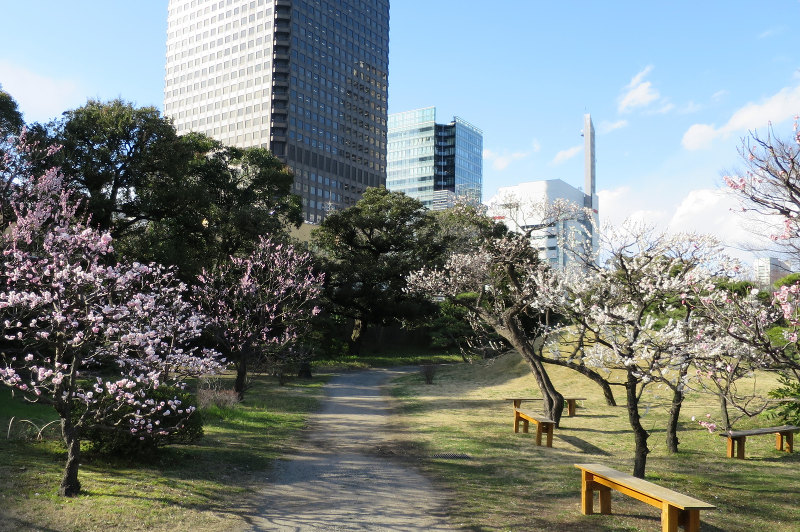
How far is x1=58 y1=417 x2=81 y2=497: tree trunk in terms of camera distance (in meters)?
7.31

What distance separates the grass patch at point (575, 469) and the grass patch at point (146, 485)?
9.92 ft

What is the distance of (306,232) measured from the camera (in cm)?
4738

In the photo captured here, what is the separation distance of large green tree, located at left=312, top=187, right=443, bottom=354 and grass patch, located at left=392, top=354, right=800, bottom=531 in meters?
18.5

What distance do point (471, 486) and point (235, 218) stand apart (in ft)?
75.1

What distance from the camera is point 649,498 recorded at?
666 centimetres

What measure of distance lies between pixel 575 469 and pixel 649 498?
11.4ft

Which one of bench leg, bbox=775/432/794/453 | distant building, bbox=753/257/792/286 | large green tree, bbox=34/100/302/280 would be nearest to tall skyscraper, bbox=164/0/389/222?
large green tree, bbox=34/100/302/280

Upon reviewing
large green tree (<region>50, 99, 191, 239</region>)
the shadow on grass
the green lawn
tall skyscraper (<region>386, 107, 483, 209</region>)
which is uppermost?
tall skyscraper (<region>386, 107, 483, 209</region>)

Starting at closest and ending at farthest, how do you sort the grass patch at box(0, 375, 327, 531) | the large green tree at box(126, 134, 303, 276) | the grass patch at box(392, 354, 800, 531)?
the grass patch at box(0, 375, 327, 531), the grass patch at box(392, 354, 800, 531), the large green tree at box(126, 134, 303, 276)

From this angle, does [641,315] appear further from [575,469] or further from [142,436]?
[142,436]

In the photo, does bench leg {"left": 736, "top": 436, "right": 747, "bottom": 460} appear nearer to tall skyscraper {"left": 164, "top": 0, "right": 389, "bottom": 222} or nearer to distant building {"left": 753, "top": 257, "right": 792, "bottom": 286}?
distant building {"left": 753, "top": 257, "right": 792, "bottom": 286}

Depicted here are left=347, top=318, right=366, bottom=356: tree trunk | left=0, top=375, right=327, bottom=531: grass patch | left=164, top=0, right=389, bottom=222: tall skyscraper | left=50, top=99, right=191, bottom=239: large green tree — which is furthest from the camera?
left=164, top=0, right=389, bottom=222: tall skyscraper

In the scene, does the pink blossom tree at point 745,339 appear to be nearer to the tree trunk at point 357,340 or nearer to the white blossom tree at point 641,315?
the white blossom tree at point 641,315

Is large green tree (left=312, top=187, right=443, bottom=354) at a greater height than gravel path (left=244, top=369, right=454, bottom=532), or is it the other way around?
large green tree (left=312, top=187, right=443, bottom=354)
